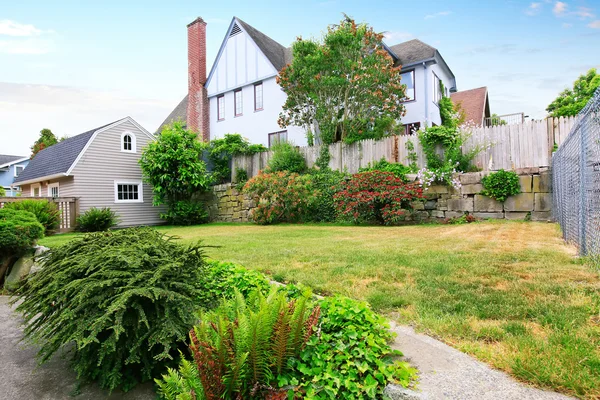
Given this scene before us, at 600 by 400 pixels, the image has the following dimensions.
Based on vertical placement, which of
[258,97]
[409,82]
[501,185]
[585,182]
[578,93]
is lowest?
[585,182]

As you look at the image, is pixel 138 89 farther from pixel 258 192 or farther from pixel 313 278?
pixel 313 278

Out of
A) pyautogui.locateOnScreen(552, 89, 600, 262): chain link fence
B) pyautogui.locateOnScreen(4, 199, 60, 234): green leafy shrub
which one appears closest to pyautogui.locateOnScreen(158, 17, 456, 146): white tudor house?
pyautogui.locateOnScreen(4, 199, 60, 234): green leafy shrub

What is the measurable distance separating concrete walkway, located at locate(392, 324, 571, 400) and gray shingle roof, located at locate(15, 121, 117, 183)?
53.3 ft

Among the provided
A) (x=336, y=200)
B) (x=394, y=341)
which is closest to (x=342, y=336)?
(x=394, y=341)

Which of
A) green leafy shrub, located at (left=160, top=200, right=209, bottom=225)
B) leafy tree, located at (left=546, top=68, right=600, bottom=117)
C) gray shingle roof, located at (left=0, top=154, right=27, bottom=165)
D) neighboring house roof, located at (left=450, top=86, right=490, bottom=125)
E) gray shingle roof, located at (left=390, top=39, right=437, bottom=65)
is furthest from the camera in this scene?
gray shingle roof, located at (left=0, top=154, right=27, bottom=165)

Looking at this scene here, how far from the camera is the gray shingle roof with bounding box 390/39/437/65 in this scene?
15617mm

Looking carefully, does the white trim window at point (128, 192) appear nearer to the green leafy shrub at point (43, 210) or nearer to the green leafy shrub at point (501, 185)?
the green leafy shrub at point (43, 210)

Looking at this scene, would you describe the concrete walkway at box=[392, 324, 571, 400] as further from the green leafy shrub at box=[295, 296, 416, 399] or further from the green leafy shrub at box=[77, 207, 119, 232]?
the green leafy shrub at box=[77, 207, 119, 232]

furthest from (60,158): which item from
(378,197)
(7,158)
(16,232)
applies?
(7,158)

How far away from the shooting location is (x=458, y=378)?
1520mm

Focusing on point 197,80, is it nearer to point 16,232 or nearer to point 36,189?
point 36,189

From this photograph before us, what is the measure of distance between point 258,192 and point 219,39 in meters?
12.0

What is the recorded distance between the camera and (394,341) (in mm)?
1965

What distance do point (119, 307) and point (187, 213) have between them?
1259cm
